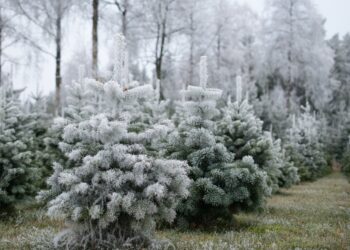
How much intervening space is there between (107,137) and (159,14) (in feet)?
76.3

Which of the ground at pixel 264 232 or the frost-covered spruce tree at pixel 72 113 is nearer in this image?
the ground at pixel 264 232

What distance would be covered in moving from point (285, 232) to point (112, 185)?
159 inches

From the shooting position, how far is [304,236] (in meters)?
8.87

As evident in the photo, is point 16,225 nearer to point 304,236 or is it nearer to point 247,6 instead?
point 304,236

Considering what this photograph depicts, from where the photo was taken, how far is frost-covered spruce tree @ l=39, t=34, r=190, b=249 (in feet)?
21.9

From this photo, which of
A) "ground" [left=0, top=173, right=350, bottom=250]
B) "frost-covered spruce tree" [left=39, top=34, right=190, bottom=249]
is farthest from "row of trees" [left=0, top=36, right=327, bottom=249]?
"ground" [left=0, top=173, right=350, bottom=250]

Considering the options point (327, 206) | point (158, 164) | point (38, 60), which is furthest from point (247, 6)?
point (158, 164)

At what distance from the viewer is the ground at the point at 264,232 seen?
7.76 meters

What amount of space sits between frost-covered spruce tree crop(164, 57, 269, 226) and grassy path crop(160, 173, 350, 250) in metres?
0.61

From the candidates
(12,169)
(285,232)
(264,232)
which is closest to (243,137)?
(264,232)

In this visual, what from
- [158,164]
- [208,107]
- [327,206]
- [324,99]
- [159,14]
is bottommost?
[327,206]

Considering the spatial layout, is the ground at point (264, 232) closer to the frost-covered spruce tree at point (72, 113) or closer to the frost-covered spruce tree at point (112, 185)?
the frost-covered spruce tree at point (112, 185)

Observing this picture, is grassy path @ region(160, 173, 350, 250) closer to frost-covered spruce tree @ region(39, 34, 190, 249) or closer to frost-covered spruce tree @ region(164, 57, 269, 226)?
frost-covered spruce tree @ region(164, 57, 269, 226)

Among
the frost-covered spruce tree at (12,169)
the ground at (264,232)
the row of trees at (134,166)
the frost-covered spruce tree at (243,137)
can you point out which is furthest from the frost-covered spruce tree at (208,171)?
the frost-covered spruce tree at (12,169)
